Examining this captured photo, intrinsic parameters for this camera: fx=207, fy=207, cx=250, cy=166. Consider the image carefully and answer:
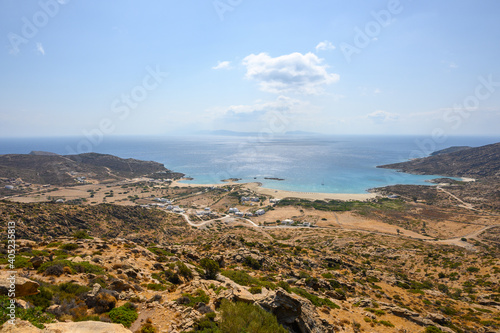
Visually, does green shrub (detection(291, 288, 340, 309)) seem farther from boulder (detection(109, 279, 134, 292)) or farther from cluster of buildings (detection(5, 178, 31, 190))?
cluster of buildings (detection(5, 178, 31, 190))

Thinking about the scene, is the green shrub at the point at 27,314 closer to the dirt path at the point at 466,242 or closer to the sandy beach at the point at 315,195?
the dirt path at the point at 466,242

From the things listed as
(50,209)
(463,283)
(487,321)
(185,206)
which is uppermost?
(50,209)

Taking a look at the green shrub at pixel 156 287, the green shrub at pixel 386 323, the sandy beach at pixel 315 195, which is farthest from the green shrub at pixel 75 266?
the sandy beach at pixel 315 195

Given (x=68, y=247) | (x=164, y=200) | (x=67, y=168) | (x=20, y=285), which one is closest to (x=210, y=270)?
(x=20, y=285)

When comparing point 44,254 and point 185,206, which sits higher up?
point 44,254

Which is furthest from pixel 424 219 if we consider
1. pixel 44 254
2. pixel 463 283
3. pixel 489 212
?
pixel 44 254

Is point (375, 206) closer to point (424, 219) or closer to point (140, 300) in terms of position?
point (424, 219)
